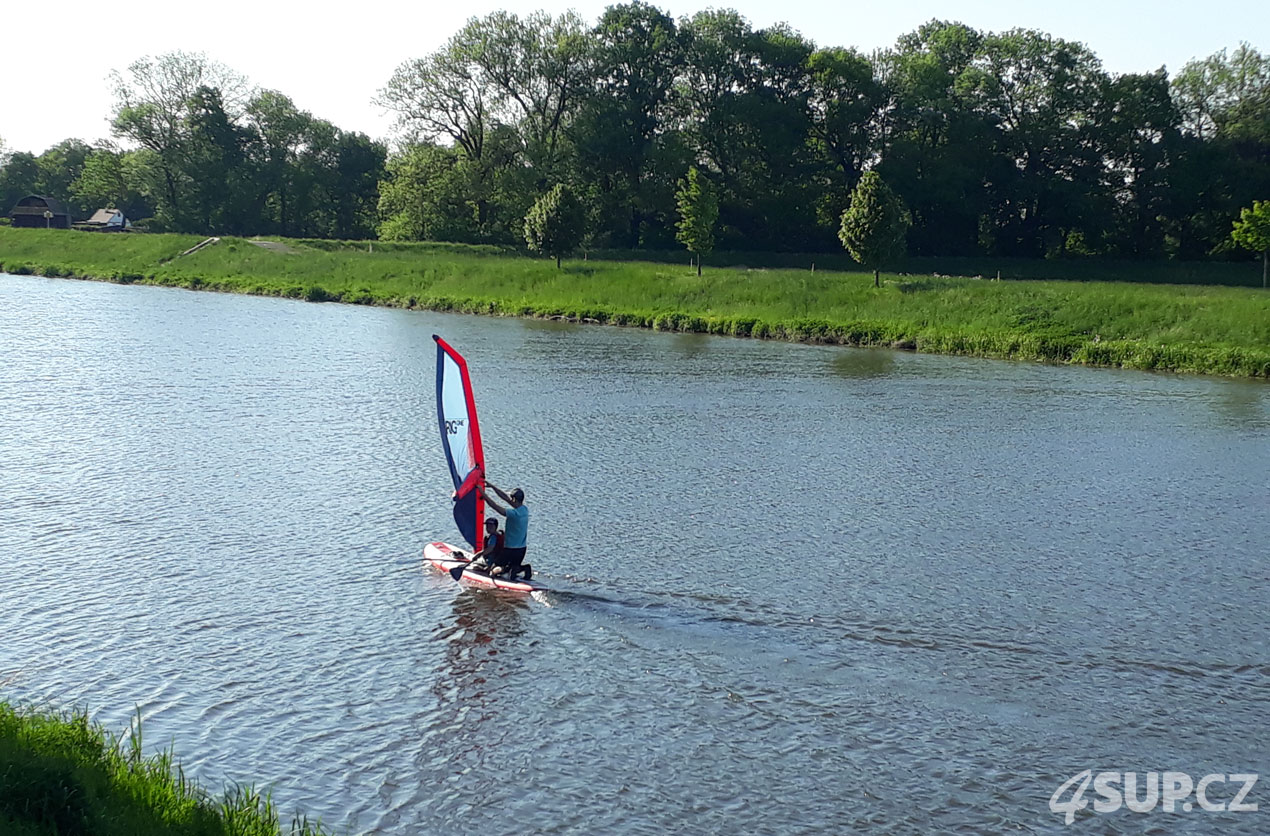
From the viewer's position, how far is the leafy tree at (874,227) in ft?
191

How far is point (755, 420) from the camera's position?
30.6 m

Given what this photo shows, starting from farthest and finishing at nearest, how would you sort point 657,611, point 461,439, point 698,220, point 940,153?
point 940,153 < point 698,220 < point 461,439 < point 657,611

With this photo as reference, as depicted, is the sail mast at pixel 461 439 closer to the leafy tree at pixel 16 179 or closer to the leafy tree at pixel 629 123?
the leafy tree at pixel 629 123

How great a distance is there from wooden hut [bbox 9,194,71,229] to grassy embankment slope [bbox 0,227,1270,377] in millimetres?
29223

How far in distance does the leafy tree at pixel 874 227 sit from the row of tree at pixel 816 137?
862 inches

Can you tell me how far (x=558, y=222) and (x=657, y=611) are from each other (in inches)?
2153

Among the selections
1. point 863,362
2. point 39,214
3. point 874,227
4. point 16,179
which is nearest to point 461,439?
point 863,362

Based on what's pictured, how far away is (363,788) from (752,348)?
39.4 m

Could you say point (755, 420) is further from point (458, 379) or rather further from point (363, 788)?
point (363, 788)

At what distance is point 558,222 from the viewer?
6812cm

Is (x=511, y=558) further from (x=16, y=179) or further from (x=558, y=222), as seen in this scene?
(x=16, y=179)

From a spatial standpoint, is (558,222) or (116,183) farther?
(116,183)

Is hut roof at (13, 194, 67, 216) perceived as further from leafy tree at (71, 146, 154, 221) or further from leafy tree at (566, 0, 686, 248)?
leafy tree at (566, 0, 686, 248)

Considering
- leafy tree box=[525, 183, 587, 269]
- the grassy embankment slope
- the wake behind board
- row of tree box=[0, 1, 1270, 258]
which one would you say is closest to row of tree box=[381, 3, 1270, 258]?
row of tree box=[0, 1, 1270, 258]
